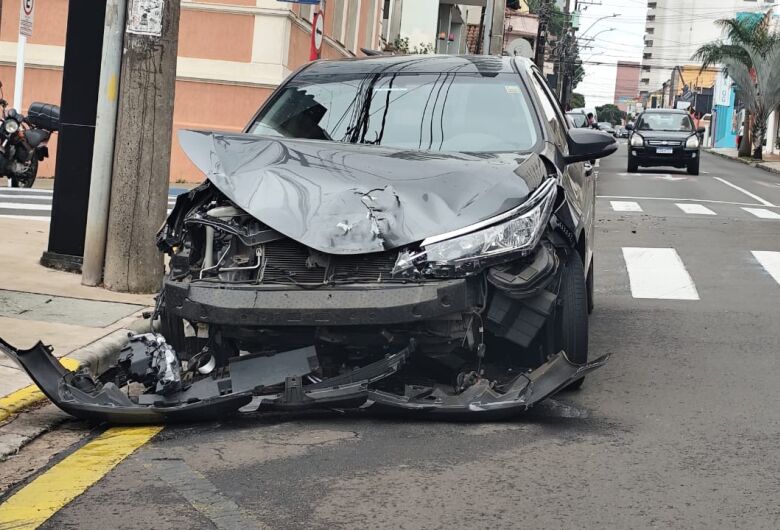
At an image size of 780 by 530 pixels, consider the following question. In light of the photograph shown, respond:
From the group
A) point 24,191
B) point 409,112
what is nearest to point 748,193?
point 24,191

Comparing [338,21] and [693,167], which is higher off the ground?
[338,21]

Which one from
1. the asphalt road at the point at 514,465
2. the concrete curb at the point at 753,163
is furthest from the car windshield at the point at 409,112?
the concrete curb at the point at 753,163

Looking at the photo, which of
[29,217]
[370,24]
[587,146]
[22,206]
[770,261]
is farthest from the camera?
[370,24]

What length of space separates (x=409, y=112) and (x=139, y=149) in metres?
2.42

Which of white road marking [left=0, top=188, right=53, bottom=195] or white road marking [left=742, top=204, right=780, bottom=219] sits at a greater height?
white road marking [left=742, top=204, right=780, bottom=219]

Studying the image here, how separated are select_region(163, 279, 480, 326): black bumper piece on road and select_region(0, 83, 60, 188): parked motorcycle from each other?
11.3 metres

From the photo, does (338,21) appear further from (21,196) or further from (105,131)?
(105,131)

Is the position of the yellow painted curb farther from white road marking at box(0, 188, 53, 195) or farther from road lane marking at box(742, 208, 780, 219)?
road lane marking at box(742, 208, 780, 219)

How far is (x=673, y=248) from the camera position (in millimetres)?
13641

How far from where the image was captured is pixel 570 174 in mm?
6715

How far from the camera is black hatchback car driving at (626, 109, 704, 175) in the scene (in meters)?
32.6

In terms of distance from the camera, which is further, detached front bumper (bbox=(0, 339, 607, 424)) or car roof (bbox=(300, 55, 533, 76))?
car roof (bbox=(300, 55, 533, 76))

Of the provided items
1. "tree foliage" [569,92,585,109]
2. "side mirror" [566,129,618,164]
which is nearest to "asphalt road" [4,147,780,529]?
"side mirror" [566,129,618,164]

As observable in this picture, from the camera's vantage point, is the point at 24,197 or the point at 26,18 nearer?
the point at 24,197
